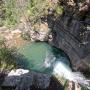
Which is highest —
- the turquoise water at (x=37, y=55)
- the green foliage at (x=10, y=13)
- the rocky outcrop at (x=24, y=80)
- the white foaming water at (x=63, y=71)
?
the green foliage at (x=10, y=13)

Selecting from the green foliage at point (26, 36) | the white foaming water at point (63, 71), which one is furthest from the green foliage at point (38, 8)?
the white foaming water at point (63, 71)

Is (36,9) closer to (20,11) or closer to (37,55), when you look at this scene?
(20,11)

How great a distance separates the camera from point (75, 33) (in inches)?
583

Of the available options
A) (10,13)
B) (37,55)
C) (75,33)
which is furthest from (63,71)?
(10,13)

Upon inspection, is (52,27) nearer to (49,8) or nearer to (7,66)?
(49,8)

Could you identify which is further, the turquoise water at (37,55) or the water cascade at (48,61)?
the turquoise water at (37,55)

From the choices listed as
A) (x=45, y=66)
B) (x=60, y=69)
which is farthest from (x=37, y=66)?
(x=60, y=69)

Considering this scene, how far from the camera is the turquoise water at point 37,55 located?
620 inches

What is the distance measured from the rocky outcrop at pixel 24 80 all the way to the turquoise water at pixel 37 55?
9.17 feet

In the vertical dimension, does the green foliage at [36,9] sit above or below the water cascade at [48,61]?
above

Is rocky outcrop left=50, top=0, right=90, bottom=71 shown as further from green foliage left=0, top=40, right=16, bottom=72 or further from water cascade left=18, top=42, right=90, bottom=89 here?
green foliage left=0, top=40, right=16, bottom=72

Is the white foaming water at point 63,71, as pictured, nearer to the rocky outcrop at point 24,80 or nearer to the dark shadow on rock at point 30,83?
the dark shadow on rock at point 30,83

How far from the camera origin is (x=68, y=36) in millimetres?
16000

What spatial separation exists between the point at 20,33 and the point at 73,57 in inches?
292
